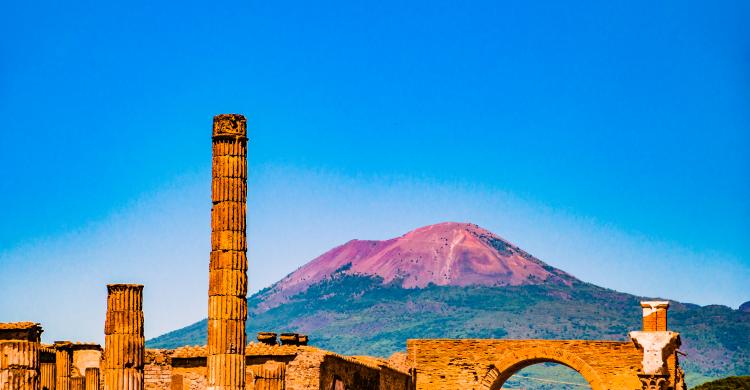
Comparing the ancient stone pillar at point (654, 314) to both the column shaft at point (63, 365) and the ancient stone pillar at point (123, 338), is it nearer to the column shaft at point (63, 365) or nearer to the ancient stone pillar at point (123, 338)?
the ancient stone pillar at point (123, 338)

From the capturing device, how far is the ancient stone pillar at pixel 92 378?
37.6 meters

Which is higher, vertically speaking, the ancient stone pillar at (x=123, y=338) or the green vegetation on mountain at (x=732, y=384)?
the ancient stone pillar at (x=123, y=338)

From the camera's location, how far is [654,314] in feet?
90.4

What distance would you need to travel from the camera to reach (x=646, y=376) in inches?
948

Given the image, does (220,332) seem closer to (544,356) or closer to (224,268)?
(224,268)

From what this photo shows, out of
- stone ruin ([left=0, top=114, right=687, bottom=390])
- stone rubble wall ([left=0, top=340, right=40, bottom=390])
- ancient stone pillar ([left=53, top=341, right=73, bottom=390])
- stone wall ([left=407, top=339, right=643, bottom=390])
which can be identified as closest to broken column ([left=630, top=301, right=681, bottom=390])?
stone ruin ([left=0, top=114, right=687, bottom=390])

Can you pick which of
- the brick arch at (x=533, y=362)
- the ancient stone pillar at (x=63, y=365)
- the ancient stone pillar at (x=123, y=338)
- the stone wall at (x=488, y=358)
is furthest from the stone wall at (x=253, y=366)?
the ancient stone pillar at (x=123, y=338)

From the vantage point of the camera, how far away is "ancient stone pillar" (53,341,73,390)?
3515 cm

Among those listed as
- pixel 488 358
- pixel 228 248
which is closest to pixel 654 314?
pixel 228 248

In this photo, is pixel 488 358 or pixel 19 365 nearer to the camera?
pixel 19 365

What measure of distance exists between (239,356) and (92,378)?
221 inches

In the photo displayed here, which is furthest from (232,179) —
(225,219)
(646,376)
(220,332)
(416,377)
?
(416,377)

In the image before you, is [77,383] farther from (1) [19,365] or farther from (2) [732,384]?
(2) [732,384]

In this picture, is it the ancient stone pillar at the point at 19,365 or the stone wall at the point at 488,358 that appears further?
the stone wall at the point at 488,358
